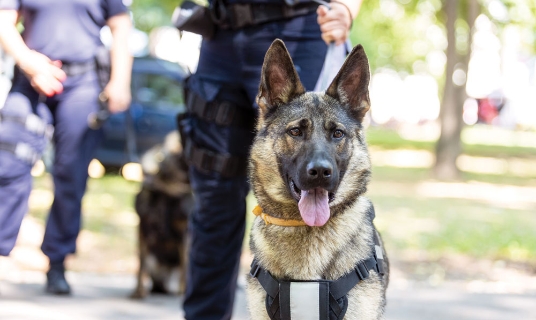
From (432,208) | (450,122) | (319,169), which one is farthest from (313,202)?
(450,122)

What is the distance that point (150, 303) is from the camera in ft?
16.5

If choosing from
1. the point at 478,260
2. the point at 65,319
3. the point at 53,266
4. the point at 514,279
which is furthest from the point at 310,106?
the point at 478,260

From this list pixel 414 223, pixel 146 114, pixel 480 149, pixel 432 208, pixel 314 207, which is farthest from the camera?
pixel 480 149

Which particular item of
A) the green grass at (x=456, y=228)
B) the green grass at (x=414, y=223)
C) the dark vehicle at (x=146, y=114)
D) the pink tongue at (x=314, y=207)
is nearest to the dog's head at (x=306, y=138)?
the pink tongue at (x=314, y=207)

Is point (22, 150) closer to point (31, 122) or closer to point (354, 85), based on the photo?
point (31, 122)

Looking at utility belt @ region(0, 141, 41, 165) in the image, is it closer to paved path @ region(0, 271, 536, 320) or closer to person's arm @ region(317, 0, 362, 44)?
paved path @ region(0, 271, 536, 320)

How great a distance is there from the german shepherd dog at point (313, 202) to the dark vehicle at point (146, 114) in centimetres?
1015

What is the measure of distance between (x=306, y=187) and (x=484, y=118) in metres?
57.0

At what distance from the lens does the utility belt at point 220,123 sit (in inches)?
133

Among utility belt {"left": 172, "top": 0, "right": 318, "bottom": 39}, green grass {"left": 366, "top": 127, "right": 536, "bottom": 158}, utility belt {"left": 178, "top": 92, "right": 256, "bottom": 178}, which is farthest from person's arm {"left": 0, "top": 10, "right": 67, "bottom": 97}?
green grass {"left": 366, "top": 127, "right": 536, "bottom": 158}

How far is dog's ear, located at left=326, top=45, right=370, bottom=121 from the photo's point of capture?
278 cm

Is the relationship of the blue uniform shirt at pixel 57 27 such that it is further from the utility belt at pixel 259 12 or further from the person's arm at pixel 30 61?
the utility belt at pixel 259 12

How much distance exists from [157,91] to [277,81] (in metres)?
10.9

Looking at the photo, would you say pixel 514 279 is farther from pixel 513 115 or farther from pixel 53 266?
pixel 513 115
